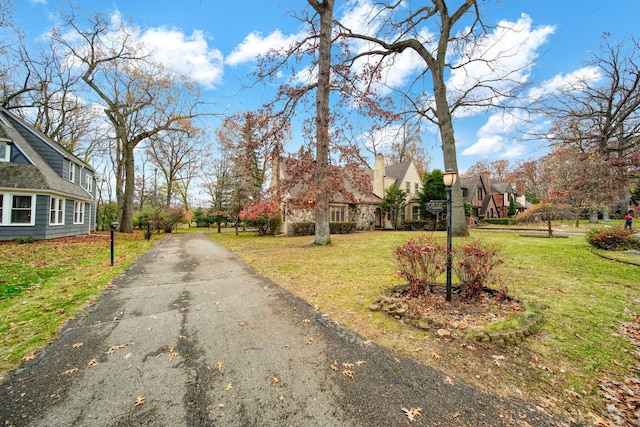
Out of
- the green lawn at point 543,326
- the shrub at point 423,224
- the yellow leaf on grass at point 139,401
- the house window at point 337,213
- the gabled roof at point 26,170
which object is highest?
the gabled roof at point 26,170

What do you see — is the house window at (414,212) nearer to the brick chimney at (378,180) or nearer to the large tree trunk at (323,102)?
the brick chimney at (378,180)

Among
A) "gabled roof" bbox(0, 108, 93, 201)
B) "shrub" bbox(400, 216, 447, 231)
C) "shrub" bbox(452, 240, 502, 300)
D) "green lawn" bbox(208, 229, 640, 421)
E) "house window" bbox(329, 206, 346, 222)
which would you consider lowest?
"green lawn" bbox(208, 229, 640, 421)

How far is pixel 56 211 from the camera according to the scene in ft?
49.0

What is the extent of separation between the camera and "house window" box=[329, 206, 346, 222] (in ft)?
71.7

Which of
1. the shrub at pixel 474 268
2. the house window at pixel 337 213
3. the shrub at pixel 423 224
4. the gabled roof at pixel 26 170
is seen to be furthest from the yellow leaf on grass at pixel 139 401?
the shrub at pixel 423 224

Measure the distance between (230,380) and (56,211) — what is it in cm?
1903

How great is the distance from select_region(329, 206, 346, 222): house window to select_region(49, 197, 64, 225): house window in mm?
17646

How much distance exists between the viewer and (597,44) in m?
14.9

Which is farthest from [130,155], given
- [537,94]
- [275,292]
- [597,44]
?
[597,44]

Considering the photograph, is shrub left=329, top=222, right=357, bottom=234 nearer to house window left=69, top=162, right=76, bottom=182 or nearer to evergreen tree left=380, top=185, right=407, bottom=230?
evergreen tree left=380, top=185, right=407, bottom=230

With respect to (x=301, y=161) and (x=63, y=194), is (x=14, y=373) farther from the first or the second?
(x=63, y=194)

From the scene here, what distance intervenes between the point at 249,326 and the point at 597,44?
23.4 metres

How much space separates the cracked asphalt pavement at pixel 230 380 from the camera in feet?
7.16

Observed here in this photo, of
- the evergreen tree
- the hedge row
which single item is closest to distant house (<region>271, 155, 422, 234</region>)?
the hedge row
